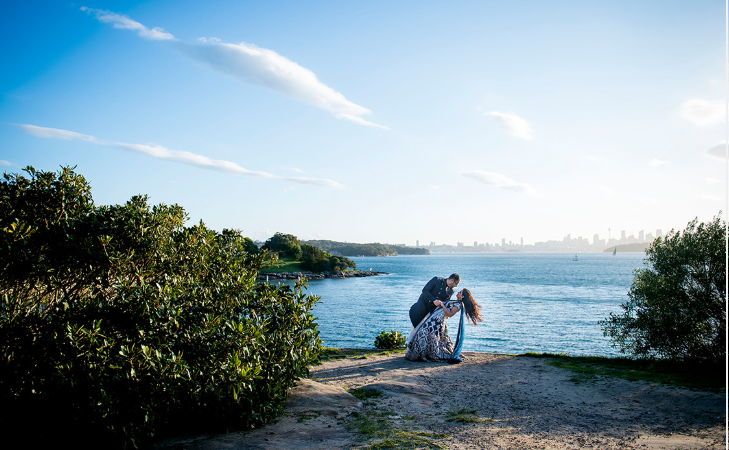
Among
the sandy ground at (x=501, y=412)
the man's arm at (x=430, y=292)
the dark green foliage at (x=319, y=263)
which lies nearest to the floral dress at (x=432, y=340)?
the man's arm at (x=430, y=292)

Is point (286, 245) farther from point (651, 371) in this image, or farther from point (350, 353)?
point (651, 371)

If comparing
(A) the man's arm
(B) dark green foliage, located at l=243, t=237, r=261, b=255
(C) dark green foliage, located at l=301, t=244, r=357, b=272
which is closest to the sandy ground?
(A) the man's arm

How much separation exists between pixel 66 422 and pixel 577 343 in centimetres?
3199

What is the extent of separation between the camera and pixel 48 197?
300 inches

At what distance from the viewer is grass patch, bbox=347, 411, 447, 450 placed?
6.40 m

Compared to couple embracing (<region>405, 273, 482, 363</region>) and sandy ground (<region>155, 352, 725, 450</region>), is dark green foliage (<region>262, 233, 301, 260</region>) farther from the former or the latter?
sandy ground (<region>155, 352, 725, 450</region>)

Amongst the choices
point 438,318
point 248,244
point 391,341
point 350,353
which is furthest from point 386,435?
point 248,244

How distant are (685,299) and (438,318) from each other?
7.05 metres

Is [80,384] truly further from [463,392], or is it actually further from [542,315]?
[542,315]

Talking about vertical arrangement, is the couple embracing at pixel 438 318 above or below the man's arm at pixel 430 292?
below

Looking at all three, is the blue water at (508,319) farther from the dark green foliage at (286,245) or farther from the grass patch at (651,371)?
the dark green foliage at (286,245)

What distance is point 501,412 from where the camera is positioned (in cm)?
866

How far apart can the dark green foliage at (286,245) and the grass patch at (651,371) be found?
10626cm

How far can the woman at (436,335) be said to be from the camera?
13641mm
